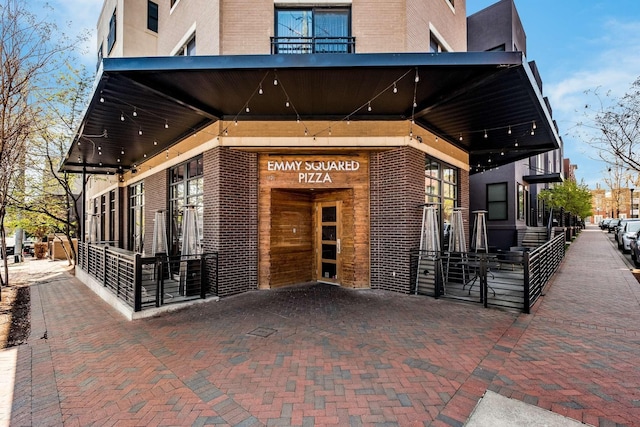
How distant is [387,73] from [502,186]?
14.1 metres

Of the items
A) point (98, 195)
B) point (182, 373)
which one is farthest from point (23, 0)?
point (98, 195)

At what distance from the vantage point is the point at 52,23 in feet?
24.8

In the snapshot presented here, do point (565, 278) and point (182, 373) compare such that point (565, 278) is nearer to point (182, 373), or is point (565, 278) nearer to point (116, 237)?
point (182, 373)

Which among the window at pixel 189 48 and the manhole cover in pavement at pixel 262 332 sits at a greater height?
the window at pixel 189 48

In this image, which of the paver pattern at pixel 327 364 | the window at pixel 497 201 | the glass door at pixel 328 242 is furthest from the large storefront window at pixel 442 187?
the window at pixel 497 201

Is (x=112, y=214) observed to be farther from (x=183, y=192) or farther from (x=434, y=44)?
(x=434, y=44)

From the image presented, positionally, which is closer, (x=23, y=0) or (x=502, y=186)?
(x=23, y=0)

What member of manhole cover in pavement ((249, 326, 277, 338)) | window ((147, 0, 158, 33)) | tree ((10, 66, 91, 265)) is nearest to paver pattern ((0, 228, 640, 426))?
manhole cover in pavement ((249, 326, 277, 338))

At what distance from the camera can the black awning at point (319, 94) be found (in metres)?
5.20

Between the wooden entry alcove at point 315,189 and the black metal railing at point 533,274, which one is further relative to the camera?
the wooden entry alcove at point 315,189

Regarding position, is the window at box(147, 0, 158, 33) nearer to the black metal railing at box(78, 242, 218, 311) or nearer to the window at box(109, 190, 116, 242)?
the window at box(109, 190, 116, 242)

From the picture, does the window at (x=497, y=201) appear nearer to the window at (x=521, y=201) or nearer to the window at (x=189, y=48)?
the window at (x=521, y=201)

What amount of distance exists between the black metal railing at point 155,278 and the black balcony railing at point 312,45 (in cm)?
549

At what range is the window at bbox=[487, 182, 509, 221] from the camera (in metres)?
16.5
